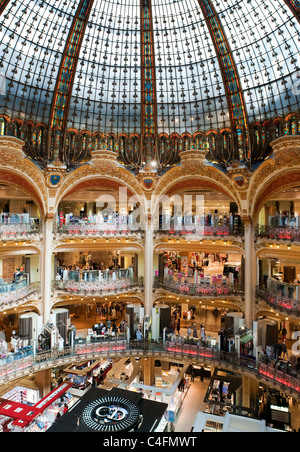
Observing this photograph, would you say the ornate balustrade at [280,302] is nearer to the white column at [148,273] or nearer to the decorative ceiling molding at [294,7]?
the white column at [148,273]

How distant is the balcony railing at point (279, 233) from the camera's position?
22.4 m

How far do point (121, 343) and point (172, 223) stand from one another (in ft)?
36.2

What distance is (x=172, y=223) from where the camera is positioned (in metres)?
28.7

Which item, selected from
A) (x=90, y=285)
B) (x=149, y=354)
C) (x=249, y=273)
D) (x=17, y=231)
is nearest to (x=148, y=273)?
(x=90, y=285)

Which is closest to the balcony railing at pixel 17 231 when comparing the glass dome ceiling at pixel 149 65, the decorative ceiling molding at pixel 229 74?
the glass dome ceiling at pixel 149 65

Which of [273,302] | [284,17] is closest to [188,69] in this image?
[284,17]

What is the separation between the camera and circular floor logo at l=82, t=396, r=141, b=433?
1531cm

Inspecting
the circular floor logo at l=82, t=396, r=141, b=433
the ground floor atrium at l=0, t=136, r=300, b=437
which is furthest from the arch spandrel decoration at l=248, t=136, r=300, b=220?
the circular floor logo at l=82, t=396, r=141, b=433

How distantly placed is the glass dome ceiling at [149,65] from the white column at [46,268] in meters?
6.43

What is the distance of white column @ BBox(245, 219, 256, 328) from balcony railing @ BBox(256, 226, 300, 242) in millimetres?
734

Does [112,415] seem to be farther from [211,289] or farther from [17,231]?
[17,231]

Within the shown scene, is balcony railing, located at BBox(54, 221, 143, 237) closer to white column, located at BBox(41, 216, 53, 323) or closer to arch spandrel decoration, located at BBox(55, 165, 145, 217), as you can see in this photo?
white column, located at BBox(41, 216, 53, 323)
